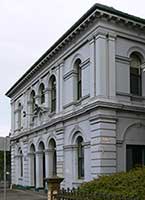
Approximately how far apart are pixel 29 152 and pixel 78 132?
1021 cm

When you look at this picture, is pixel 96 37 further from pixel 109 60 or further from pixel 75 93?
pixel 75 93

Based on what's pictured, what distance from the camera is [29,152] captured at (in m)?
32.4

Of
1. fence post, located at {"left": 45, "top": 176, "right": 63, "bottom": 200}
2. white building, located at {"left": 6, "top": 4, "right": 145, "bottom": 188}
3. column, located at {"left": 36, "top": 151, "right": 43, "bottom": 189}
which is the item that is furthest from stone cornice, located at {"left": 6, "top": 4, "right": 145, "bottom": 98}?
fence post, located at {"left": 45, "top": 176, "right": 63, "bottom": 200}

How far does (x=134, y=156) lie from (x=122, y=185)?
9.17 metres

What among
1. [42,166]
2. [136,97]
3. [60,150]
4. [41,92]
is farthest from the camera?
[41,92]

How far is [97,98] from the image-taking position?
67.3ft

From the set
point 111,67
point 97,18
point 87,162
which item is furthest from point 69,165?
point 97,18

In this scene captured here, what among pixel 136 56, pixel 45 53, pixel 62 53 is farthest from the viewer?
pixel 45 53

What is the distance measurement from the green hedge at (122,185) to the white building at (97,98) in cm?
614

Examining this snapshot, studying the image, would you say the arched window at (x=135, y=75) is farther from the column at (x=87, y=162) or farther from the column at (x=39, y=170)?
the column at (x=39, y=170)

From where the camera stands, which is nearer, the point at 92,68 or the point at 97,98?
the point at 97,98

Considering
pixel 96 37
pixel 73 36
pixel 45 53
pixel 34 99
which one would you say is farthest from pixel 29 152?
pixel 96 37

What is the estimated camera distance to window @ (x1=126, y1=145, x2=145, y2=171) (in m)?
21.5

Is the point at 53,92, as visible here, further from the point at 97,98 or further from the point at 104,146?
the point at 104,146
